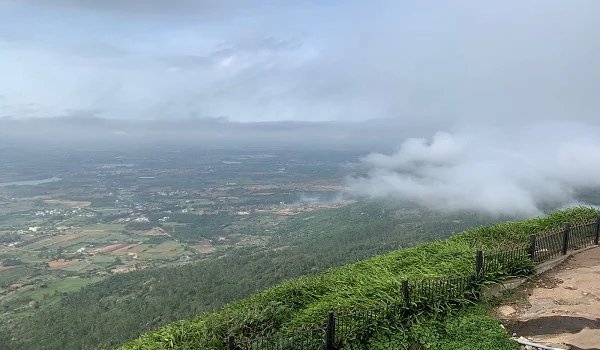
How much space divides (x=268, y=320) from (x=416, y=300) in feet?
9.05

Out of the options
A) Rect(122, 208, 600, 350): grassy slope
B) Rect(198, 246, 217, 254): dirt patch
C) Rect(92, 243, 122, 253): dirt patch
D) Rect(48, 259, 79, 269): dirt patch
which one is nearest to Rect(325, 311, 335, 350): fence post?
Rect(122, 208, 600, 350): grassy slope

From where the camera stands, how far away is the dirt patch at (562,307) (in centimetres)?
633

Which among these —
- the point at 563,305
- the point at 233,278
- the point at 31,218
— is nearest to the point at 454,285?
the point at 563,305

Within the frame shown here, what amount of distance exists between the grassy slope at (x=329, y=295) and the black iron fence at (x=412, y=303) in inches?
11.2

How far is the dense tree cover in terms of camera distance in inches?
1233

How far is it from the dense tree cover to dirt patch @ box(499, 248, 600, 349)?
2188 centimetres

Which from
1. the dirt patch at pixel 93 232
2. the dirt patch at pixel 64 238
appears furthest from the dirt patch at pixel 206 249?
the dirt patch at pixel 64 238

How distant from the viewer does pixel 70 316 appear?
1454 inches

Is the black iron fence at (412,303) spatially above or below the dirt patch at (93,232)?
above

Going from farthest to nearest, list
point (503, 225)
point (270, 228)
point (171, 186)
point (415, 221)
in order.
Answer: point (171, 186) → point (270, 228) → point (415, 221) → point (503, 225)

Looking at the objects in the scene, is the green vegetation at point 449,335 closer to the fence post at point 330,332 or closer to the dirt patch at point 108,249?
the fence post at point 330,332

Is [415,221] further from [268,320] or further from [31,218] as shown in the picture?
[31,218]

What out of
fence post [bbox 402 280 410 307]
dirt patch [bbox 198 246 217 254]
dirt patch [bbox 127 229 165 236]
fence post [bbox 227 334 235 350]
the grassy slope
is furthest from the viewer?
dirt patch [bbox 127 229 165 236]

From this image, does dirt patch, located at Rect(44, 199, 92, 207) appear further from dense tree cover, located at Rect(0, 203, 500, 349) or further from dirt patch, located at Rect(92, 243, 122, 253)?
dense tree cover, located at Rect(0, 203, 500, 349)
